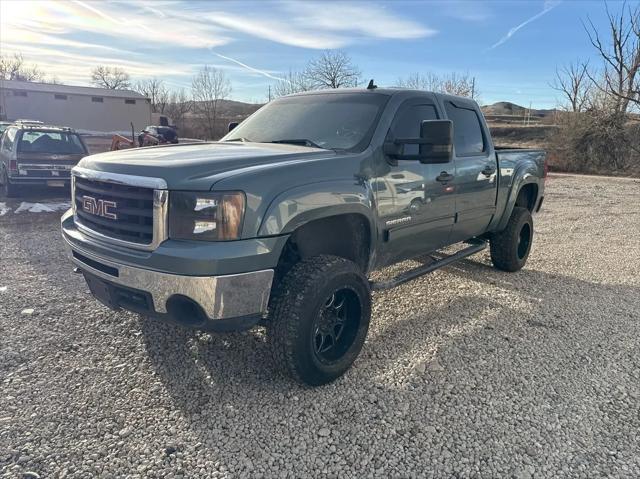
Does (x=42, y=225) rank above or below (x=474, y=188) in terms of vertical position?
below

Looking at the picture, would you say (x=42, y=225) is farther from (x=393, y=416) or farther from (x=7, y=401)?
(x=393, y=416)

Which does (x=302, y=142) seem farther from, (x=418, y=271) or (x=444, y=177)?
(x=418, y=271)

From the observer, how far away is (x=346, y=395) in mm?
3047

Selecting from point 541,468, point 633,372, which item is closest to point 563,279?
point 633,372

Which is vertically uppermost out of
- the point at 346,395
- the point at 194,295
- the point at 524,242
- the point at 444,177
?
the point at 444,177

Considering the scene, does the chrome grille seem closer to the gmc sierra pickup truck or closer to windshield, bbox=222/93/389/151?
the gmc sierra pickup truck

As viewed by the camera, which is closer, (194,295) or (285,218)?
(194,295)

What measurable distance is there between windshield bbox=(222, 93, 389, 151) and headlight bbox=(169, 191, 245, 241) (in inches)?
47.9

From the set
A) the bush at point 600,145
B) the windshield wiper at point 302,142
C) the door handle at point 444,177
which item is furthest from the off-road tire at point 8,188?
the bush at point 600,145

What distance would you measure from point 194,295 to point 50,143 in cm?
1022

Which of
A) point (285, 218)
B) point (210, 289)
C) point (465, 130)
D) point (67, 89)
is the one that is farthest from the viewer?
point (67, 89)

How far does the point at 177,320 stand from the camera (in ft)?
8.80

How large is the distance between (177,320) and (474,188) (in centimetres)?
318

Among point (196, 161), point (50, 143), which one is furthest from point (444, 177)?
point (50, 143)
